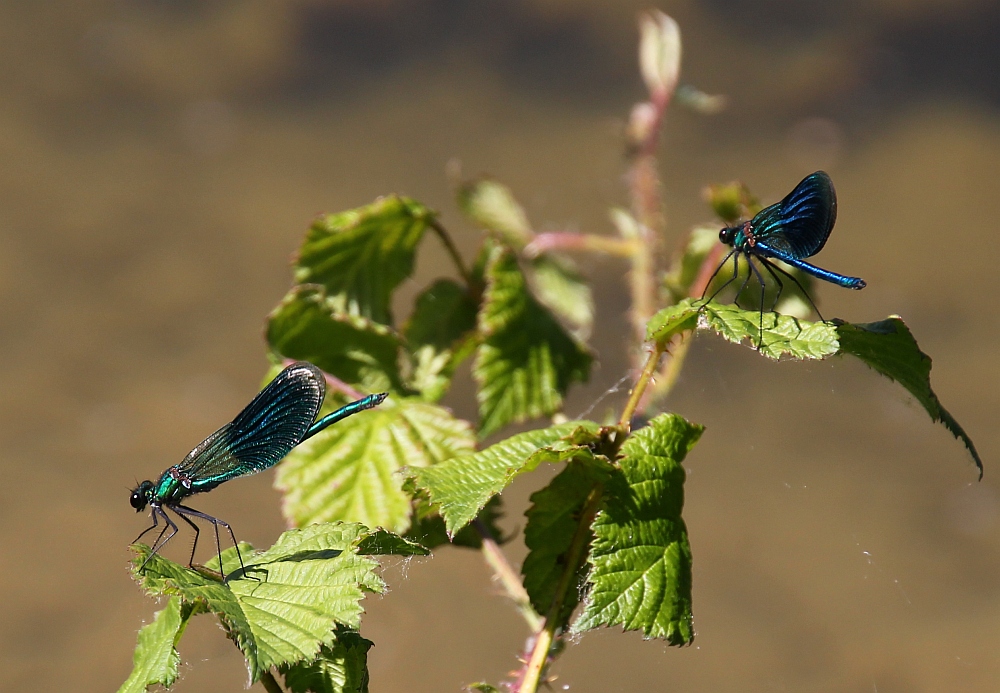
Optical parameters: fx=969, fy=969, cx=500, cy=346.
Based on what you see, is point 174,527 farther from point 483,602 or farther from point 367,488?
point 483,602

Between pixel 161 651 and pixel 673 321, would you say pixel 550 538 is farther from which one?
pixel 161 651

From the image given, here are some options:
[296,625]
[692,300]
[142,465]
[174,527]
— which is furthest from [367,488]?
[142,465]

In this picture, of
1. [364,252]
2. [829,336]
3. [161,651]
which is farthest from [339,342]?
[829,336]

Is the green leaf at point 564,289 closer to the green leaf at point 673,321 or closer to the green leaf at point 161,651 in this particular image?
the green leaf at point 673,321

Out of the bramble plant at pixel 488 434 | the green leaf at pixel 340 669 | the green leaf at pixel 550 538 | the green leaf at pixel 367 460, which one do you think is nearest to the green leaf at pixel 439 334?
the bramble plant at pixel 488 434

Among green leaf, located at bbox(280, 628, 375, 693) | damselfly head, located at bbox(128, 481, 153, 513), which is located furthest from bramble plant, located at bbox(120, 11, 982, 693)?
damselfly head, located at bbox(128, 481, 153, 513)

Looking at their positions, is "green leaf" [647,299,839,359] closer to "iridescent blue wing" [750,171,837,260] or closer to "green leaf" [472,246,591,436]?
"iridescent blue wing" [750,171,837,260]
